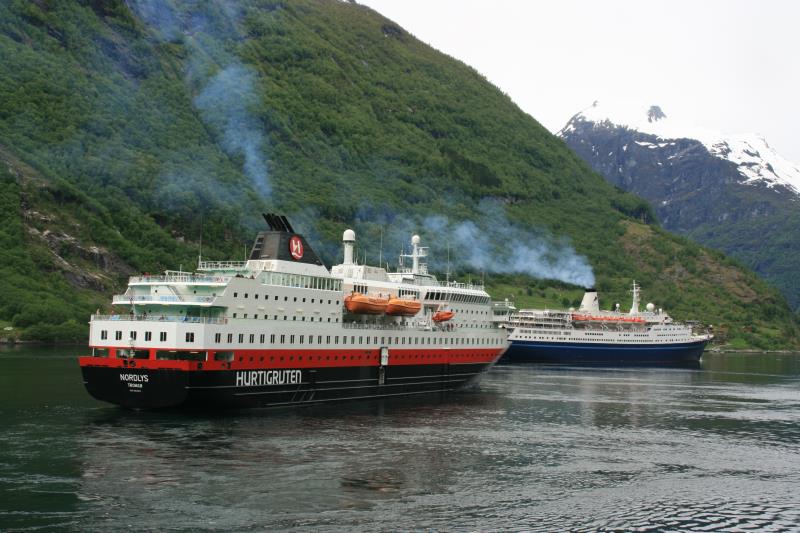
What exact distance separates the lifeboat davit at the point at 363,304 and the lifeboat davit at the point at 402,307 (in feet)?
3.95

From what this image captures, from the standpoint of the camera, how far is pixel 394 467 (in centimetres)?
4516

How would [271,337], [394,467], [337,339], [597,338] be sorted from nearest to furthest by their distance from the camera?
1. [394,467]
2. [271,337]
3. [337,339]
4. [597,338]

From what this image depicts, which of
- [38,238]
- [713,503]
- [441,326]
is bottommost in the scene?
[713,503]

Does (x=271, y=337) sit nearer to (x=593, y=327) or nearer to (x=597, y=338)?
(x=597, y=338)

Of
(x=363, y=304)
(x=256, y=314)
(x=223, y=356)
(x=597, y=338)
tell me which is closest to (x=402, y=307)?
(x=363, y=304)

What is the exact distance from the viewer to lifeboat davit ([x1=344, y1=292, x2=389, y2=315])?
6825cm

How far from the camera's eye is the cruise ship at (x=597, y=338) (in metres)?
143

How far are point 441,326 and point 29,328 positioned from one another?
73.4 metres

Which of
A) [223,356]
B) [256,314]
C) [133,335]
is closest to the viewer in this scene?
[133,335]

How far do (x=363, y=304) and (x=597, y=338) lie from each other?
286ft

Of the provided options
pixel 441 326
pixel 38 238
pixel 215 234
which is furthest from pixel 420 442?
pixel 215 234

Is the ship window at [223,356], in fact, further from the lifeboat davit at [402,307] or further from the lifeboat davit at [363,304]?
the lifeboat davit at [402,307]

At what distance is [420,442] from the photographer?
5244 centimetres

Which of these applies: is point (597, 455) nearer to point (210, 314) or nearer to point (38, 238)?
point (210, 314)
